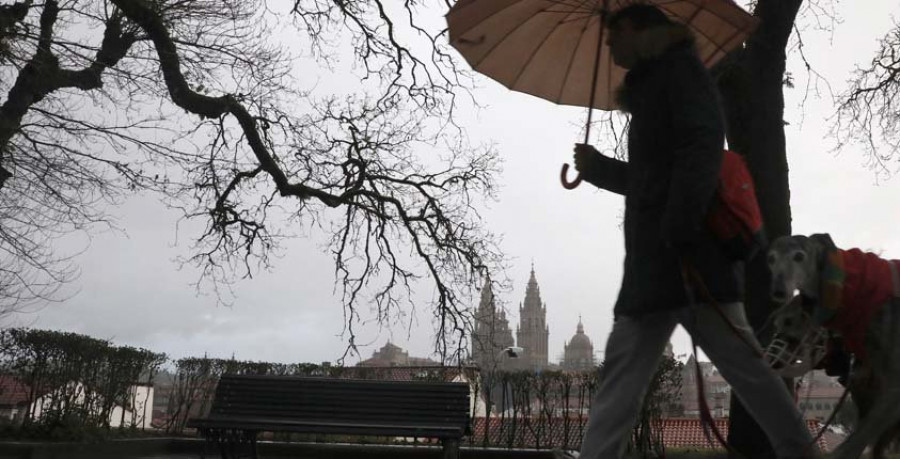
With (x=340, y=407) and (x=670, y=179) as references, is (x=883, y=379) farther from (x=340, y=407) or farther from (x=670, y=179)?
(x=340, y=407)

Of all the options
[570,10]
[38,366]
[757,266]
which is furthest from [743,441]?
[38,366]

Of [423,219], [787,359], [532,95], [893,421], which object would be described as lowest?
[893,421]

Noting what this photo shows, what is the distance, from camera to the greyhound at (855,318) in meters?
2.45

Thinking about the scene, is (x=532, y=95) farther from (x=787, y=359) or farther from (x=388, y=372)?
(x=388, y=372)

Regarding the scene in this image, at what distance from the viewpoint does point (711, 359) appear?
2764 millimetres

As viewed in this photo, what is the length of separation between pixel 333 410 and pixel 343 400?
0.14 metres

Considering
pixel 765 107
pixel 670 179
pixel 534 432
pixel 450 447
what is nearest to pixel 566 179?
pixel 670 179

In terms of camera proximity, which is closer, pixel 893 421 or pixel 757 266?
pixel 893 421

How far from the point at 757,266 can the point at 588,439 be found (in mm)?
1912

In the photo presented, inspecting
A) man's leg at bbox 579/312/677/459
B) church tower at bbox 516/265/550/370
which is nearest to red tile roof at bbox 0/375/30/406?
man's leg at bbox 579/312/677/459

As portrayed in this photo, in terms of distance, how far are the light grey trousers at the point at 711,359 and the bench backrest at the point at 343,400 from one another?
4.31 meters

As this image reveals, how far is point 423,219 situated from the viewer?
1229 centimetres

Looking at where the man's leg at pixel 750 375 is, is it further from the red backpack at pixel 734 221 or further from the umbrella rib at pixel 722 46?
the umbrella rib at pixel 722 46

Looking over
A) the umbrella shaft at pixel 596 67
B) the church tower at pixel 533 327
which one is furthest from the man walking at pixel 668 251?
the church tower at pixel 533 327
